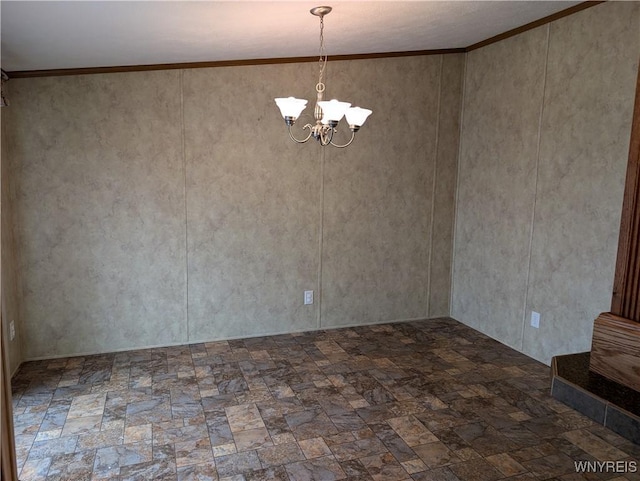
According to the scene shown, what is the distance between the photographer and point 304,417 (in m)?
3.10

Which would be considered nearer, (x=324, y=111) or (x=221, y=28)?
(x=324, y=111)

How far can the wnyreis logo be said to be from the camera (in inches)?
100

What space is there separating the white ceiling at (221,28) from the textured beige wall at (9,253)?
22.0 inches

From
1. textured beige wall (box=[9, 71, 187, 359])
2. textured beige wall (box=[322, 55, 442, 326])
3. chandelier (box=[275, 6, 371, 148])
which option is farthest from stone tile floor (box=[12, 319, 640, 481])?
chandelier (box=[275, 6, 371, 148])

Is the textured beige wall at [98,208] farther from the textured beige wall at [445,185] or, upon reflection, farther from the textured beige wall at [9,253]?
the textured beige wall at [445,185]

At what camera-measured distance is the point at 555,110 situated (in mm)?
3674

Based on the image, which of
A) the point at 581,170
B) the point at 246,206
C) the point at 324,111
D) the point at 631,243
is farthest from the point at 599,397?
the point at 246,206

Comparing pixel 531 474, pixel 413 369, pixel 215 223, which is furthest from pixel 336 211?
pixel 531 474

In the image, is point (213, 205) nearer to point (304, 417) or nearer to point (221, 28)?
point (221, 28)

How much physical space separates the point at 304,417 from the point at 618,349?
1852mm

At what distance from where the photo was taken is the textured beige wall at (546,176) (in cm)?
325

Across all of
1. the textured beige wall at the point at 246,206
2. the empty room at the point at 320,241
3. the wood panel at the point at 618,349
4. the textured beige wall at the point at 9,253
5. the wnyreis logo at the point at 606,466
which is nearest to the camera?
the wood panel at the point at 618,349

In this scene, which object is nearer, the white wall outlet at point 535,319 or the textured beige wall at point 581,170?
the textured beige wall at point 581,170

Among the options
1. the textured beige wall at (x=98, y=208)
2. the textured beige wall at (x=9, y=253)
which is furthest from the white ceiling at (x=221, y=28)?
the textured beige wall at (x=9, y=253)
